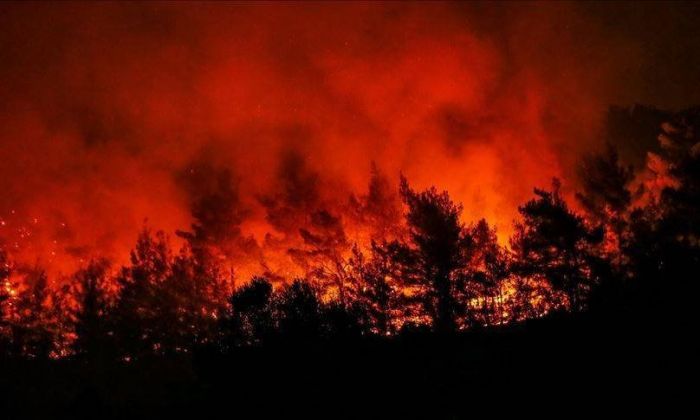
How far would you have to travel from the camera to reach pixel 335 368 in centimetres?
1234

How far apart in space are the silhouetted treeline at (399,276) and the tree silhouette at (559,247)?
5 centimetres

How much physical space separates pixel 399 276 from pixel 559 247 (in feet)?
20.6

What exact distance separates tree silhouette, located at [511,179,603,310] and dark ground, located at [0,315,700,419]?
591 centimetres

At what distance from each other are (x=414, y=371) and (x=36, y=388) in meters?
17.7

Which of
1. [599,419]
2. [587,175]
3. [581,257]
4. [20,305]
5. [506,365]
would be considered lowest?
[599,419]

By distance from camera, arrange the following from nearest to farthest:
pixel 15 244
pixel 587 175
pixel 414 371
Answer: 1. pixel 414 371
2. pixel 587 175
3. pixel 15 244

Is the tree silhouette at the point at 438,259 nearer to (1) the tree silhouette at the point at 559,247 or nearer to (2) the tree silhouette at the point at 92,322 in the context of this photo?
(1) the tree silhouette at the point at 559,247

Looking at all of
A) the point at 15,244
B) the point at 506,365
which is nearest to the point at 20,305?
the point at 15,244

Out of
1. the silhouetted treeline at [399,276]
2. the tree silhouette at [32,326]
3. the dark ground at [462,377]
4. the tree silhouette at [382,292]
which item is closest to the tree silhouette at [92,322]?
the silhouetted treeline at [399,276]

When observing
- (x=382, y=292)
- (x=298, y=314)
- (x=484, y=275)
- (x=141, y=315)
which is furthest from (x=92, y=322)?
(x=484, y=275)

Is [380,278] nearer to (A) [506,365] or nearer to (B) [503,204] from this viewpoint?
(A) [506,365]

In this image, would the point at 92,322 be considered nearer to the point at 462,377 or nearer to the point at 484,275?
the point at 484,275

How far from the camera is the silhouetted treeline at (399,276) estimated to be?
45.3 feet

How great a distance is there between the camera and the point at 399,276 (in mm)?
21641
